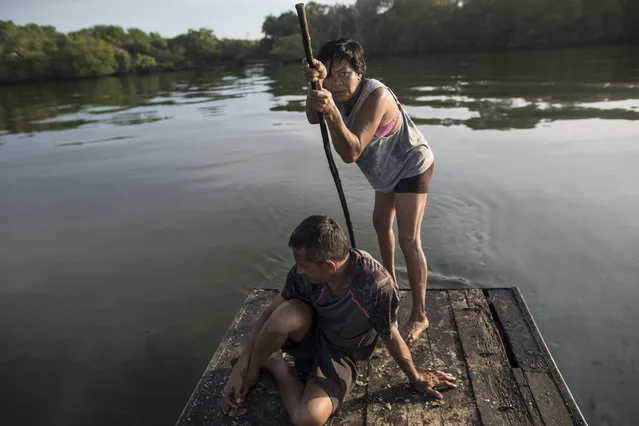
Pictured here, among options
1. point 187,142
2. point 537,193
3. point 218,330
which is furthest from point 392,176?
point 187,142

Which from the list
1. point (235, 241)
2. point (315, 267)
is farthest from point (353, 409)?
point (235, 241)

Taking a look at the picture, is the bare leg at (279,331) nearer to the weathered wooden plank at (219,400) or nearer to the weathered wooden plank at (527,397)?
the weathered wooden plank at (219,400)

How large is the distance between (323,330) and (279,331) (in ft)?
0.87

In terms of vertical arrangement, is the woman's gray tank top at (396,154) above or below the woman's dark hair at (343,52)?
below

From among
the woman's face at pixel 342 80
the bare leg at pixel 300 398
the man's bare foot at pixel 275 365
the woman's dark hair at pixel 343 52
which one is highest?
the woman's dark hair at pixel 343 52

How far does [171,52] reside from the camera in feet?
200

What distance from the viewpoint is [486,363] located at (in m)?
2.57

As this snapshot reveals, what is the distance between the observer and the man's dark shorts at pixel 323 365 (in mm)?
2289

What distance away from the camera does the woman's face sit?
2.46 metres

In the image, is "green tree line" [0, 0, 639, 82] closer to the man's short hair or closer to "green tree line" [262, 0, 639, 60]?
"green tree line" [262, 0, 639, 60]

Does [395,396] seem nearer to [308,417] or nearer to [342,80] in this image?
[308,417]

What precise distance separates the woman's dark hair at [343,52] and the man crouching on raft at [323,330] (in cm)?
90

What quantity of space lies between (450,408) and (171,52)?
217 ft

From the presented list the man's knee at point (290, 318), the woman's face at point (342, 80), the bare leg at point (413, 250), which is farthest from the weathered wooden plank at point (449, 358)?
the woman's face at point (342, 80)
